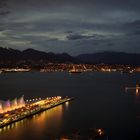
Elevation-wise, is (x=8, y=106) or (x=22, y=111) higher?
(x=8, y=106)

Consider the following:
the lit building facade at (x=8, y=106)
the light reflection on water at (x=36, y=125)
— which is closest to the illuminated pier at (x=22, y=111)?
the lit building facade at (x=8, y=106)

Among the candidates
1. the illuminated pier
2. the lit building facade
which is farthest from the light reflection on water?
the lit building facade

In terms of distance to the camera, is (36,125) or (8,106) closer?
(36,125)

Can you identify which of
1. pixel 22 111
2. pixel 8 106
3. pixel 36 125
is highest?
pixel 8 106

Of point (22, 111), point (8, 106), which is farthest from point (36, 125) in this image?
point (8, 106)

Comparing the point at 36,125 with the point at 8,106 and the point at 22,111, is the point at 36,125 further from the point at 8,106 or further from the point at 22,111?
the point at 8,106

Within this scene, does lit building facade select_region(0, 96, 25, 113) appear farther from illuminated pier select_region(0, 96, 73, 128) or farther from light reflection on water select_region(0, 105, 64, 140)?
light reflection on water select_region(0, 105, 64, 140)

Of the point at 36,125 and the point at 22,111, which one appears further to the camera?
the point at 22,111

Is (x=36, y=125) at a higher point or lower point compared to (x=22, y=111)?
lower

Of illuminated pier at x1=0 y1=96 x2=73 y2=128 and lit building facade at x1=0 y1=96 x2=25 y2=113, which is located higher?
lit building facade at x1=0 y1=96 x2=25 y2=113
